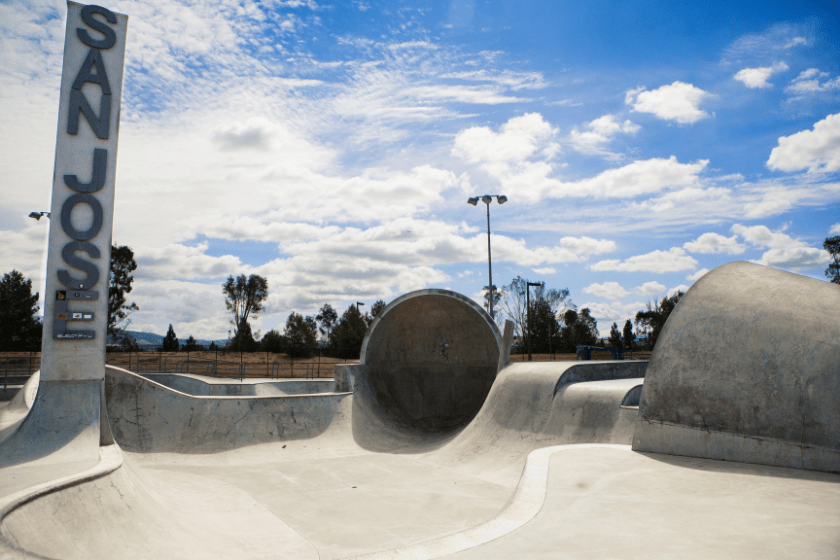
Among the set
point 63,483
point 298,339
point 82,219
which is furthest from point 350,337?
point 63,483

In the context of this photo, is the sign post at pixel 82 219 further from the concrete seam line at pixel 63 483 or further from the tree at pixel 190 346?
the tree at pixel 190 346

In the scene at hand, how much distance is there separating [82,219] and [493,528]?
978 cm

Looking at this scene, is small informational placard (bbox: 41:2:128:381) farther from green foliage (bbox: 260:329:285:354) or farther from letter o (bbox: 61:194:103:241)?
green foliage (bbox: 260:329:285:354)

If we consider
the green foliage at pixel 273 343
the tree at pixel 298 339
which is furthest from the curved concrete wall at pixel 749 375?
the green foliage at pixel 273 343

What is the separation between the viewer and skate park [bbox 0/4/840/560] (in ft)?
16.1

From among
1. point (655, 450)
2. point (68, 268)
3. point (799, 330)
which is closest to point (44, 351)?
point (68, 268)

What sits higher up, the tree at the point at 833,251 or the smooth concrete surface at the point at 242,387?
the tree at the point at 833,251

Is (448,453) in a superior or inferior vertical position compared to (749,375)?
inferior

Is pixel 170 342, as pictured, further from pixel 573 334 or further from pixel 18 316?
pixel 573 334

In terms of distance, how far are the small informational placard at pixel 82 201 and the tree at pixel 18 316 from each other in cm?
3905

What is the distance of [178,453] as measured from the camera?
43.4 feet

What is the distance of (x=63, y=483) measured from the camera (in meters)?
6.06

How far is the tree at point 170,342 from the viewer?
5188 cm

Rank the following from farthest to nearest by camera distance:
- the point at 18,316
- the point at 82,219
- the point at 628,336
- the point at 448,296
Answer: the point at 628,336 → the point at 18,316 → the point at 448,296 → the point at 82,219
